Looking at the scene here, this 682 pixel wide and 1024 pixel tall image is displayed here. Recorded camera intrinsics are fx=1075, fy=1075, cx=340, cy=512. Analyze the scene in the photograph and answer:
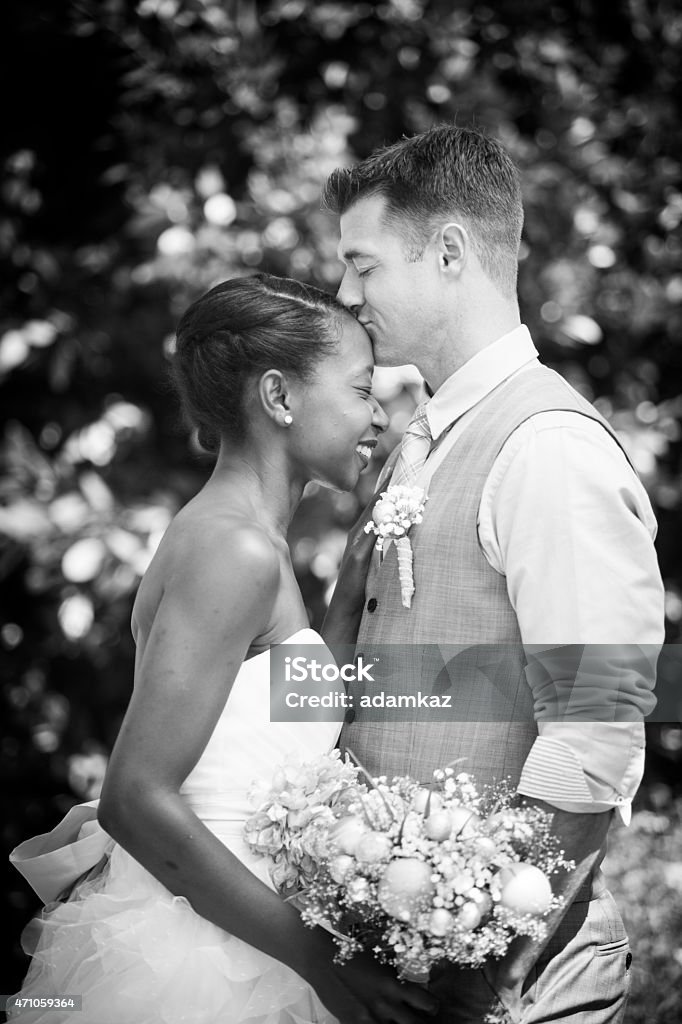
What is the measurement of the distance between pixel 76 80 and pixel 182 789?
367 cm

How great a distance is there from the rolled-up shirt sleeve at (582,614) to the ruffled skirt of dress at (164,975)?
23.8 inches

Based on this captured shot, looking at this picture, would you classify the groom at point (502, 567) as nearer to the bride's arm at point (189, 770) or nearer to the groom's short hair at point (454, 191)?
the groom's short hair at point (454, 191)

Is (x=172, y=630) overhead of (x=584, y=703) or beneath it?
overhead

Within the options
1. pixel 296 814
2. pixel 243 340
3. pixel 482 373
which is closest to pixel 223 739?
pixel 296 814

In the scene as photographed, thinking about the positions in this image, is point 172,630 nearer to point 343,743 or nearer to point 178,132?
point 343,743

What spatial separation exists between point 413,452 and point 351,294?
1.31 feet

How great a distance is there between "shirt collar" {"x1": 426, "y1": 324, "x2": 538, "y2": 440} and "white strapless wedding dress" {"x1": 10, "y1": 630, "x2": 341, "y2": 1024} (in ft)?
1.97

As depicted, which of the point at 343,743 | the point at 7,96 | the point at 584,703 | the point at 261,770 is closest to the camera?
the point at 584,703

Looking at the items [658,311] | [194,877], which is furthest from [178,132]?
[194,877]

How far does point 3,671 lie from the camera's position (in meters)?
4.40

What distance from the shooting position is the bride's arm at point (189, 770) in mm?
1963

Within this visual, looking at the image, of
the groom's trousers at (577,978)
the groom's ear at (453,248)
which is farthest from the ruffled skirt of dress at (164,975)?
the groom's ear at (453,248)

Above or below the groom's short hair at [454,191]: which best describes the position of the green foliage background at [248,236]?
below

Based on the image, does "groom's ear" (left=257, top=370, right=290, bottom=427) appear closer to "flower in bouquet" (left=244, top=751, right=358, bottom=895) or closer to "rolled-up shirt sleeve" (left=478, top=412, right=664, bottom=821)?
"rolled-up shirt sleeve" (left=478, top=412, right=664, bottom=821)
